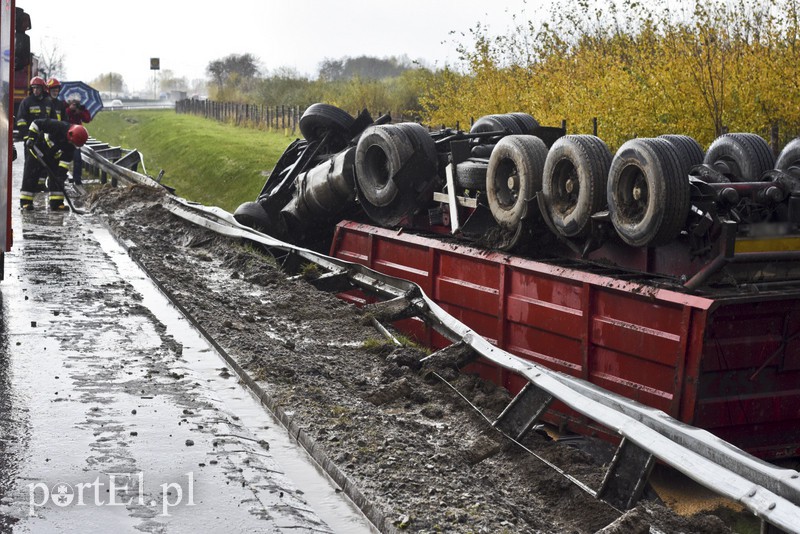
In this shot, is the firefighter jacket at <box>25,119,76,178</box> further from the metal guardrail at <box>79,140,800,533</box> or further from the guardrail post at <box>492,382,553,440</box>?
the guardrail post at <box>492,382,553,440</box>

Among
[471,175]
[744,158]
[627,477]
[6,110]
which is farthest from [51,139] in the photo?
[627,477]

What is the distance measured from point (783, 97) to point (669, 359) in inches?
318

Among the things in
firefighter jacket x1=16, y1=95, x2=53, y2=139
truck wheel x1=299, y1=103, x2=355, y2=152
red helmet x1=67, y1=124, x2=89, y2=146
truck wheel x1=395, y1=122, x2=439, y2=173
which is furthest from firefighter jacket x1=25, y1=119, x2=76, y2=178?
truck wheel x1=395, y1=122, x2=439, y2=173

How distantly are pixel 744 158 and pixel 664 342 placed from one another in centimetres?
296

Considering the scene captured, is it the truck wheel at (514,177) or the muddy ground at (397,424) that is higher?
the truck wheel at (514,177)

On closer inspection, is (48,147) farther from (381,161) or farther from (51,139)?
(381,161)

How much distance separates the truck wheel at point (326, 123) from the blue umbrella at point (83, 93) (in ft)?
83.8

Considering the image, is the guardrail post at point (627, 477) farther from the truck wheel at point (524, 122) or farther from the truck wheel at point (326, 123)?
the truck wheel at point (326, 123)

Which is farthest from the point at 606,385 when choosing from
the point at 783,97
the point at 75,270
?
the point at 783,97

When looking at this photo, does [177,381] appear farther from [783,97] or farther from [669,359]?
[783,97]

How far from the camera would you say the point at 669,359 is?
6922mm

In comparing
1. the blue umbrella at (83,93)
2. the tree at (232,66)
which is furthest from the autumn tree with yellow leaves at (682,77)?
the tree at (232,66)

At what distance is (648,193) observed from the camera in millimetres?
7637

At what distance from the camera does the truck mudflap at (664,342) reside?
6801 millimetres
